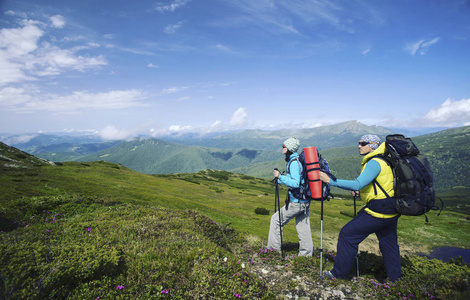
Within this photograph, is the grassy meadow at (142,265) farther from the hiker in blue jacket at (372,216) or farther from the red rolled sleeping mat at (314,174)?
the red rolled sleeping mat at (314,174)

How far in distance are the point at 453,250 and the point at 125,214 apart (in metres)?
50.9

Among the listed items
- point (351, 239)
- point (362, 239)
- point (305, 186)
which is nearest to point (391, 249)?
point (362, 239)

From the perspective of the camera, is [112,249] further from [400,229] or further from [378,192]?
[400,229]

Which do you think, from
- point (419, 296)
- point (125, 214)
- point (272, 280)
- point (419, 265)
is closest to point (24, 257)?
point (125, 214)

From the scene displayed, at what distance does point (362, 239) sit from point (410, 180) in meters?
2.54

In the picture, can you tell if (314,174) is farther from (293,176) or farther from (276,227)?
(276,227)

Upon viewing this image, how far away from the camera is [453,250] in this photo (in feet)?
115

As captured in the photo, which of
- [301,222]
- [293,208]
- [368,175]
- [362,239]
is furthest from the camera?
[301,222]

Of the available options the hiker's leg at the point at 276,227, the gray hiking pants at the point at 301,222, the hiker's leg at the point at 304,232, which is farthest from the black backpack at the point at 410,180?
the hiker's leg at the point at 276,227

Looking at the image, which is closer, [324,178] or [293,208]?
[324,178]

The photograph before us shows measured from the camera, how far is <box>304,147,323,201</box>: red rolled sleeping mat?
27.4 feet

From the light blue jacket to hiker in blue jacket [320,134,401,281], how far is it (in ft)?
3.71

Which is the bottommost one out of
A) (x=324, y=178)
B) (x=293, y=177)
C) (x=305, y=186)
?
(x=305, y=186)

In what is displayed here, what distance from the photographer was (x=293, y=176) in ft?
29.5
